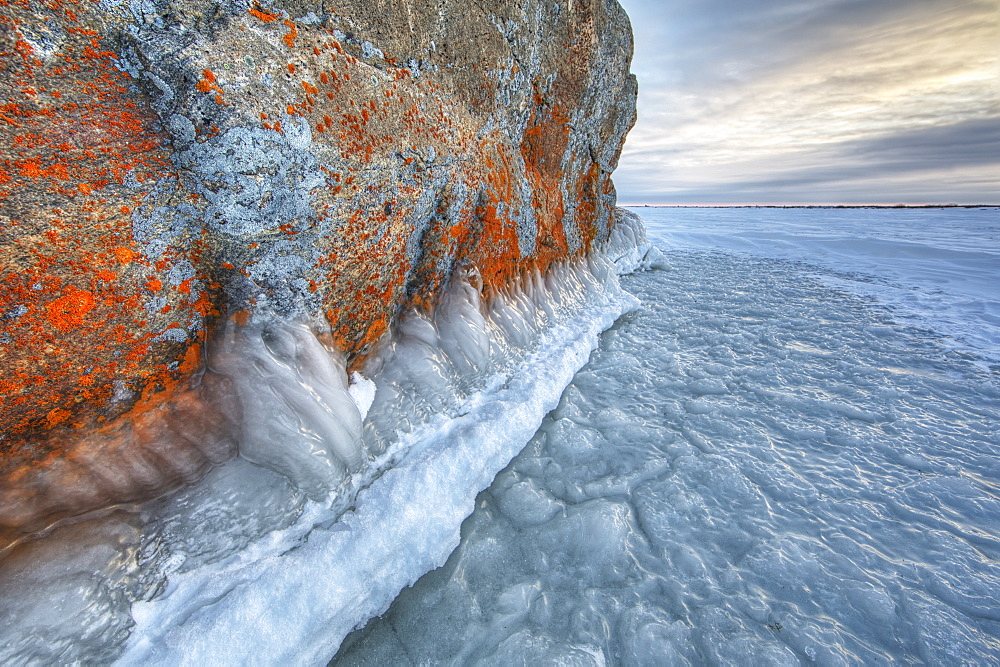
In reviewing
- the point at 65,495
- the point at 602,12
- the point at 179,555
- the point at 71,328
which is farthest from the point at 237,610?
the point at 602,12

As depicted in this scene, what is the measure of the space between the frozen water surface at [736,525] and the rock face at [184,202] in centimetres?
129

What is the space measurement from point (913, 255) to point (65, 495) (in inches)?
646

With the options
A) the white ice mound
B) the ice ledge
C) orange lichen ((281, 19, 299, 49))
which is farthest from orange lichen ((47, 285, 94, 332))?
orange lichen ((281, 19, 299, 49))

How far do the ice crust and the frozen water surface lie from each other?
201 mm

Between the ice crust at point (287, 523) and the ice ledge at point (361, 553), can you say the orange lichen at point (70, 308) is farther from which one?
the ice ledge at point (361, 553)

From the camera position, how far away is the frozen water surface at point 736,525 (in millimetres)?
1584

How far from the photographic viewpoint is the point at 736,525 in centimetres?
206

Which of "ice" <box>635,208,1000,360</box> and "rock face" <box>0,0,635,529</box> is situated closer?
"rock face" <box>0,0,635,529</box>

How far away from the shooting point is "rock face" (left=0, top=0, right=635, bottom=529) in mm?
1301

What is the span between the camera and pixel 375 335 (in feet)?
8.14

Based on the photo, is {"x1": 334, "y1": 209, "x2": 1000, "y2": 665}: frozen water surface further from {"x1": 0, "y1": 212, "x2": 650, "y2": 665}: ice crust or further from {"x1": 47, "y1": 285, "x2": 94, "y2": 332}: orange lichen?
{"x1": 47, "y1": 285, "x2": 94, "y2": 332}: orange lichen

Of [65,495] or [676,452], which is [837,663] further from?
[65,495]

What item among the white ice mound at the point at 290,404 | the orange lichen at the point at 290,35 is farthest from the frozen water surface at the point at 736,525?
the orange lichen at the point at 290,35

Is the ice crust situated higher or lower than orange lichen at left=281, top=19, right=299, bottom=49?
lower
